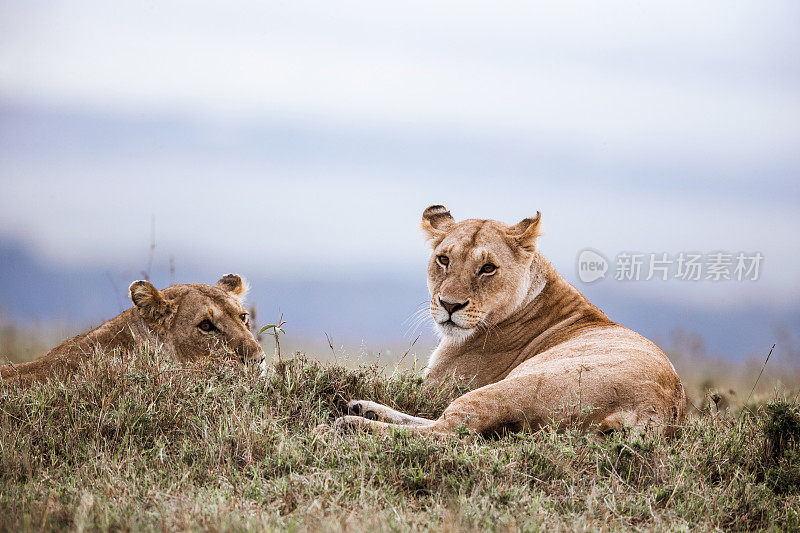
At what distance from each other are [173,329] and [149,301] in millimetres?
→ 316

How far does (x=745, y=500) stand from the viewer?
15.7 ft

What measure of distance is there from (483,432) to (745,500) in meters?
1.65

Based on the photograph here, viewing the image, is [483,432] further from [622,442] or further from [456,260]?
[456,260]

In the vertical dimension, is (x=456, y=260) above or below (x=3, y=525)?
above

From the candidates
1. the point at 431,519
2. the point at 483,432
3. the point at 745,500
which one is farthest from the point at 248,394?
the point at 745,500

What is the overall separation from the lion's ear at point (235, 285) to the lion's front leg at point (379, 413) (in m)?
2.29

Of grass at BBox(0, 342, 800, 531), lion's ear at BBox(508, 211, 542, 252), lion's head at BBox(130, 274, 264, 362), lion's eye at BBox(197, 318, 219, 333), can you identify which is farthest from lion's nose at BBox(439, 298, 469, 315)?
lion's eye at BBox(197, 318, 219, 333)

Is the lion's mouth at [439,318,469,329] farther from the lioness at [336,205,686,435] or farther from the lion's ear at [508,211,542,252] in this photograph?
the lion's ear at [508,211,542,252]

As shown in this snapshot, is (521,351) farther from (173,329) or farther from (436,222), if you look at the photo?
(173,329)

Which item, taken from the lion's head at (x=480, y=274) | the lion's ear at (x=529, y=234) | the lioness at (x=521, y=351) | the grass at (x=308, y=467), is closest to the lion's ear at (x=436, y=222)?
the lioness at (x=521, y=351)

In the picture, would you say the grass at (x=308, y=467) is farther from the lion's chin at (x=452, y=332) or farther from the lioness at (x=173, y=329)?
the lion's chin at (x=452, y=332)

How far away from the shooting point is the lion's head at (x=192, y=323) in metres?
6.70

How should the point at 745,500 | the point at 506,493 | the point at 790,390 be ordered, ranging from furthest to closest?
the point at 790,390
the point at 745,500
the point at 506,493

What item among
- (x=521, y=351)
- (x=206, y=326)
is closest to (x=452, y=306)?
(x=521, y=351)
